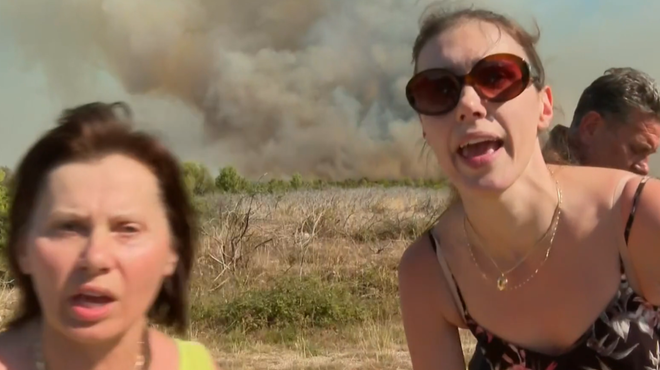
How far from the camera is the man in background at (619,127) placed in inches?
113

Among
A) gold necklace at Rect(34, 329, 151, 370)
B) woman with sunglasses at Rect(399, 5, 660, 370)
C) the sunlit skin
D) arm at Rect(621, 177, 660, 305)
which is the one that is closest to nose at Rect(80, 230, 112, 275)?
the sunlit skin

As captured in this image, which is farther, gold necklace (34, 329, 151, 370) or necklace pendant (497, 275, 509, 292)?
necklace pendant (497, 275, 509, 292)

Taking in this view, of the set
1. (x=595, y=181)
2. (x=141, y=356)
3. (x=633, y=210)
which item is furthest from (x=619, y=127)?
(x=141, y=356)

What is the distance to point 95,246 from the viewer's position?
152 centimetres

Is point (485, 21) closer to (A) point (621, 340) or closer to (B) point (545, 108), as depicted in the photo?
(B) point (545, 108)

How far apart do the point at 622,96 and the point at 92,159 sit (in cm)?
210

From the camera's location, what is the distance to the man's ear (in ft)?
9.53

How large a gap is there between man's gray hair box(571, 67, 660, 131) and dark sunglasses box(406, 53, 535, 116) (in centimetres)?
99

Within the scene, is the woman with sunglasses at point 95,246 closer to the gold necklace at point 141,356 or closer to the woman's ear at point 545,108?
the gold necklace at point 141,356

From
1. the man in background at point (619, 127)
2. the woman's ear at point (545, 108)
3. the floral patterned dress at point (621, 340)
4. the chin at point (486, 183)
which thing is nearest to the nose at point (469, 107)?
the chin at point (486, 183)

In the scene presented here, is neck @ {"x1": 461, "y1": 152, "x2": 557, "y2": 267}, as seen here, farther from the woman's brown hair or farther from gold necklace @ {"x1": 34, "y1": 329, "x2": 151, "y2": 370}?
gold necklace @ {"x1": 34, "y1": 329, "x2": 151, "y2": 370}

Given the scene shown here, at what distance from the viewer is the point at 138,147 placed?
1710mm

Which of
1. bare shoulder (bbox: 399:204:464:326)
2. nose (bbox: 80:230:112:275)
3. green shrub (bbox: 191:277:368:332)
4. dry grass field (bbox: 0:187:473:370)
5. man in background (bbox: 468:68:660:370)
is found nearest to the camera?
nose (bbox: 80:230:112:275)

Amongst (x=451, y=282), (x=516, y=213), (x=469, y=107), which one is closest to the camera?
(x=469, y=107)
